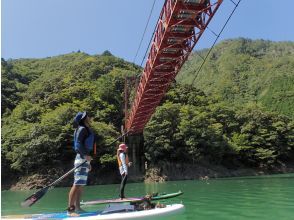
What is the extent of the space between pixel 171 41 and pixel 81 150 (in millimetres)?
10814

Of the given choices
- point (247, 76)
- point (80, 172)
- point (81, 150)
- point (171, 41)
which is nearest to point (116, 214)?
point (80, 172)

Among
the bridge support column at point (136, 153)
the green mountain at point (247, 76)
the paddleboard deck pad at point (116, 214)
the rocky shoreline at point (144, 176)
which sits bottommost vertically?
the paddleboard deck pad at point (116, 214)

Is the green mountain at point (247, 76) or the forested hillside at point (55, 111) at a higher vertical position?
the green mountain at point (247, 76)

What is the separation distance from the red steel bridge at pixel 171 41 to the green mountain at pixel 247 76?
33089 mm

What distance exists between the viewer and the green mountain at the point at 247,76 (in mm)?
60719

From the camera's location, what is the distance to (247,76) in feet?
248

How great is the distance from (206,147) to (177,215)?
2664 cm

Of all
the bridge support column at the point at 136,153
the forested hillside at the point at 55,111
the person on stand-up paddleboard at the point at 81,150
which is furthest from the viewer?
the bridge support column at the point at 136,153

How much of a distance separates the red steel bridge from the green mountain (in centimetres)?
3309

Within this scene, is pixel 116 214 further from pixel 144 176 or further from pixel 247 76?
pixel 247 76

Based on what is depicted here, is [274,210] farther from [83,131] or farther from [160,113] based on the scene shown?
[160,113]

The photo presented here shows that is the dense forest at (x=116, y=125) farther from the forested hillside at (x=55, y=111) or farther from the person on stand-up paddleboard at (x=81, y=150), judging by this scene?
the person on stand-up paddleboard at (x=81, y=150)

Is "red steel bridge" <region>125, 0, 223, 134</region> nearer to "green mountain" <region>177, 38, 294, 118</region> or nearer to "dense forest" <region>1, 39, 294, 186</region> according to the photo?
"dense forest" <region>1, 39, 294, 186</region>

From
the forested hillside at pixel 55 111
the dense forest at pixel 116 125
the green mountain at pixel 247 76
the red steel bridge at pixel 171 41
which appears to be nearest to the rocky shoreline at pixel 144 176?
the dense forest at pixel 116 125
